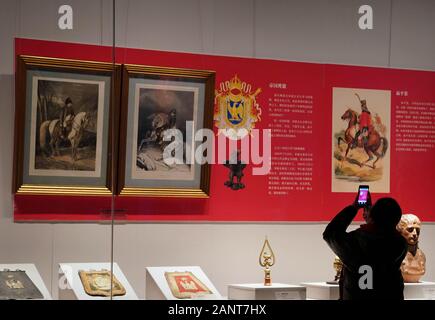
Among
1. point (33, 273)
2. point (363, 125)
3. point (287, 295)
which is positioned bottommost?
point (287, 295)

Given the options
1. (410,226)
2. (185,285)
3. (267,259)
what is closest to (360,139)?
(410,226)

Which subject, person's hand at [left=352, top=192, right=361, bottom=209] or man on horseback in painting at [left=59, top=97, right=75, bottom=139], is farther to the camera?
person's hand at [left=352, top=192, right=361, bottom=209]

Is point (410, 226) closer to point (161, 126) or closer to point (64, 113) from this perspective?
point (161, 126)

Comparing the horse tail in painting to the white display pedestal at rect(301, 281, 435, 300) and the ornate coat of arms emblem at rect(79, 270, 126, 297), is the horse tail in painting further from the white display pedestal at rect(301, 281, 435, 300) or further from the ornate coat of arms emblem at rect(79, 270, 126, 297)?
the white display pedestal at rect(301, 281, 435, 300)

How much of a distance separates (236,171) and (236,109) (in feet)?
0.93

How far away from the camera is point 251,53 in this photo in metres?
3.72

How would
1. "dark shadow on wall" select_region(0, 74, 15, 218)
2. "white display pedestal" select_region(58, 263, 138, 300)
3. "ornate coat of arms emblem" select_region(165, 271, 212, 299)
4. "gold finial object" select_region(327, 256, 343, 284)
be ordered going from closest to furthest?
"dark shadow on wall" select_region(0, 74, 15, 218) < "white display pedestal" select_region(58, 263, 138, 300) < "ornate coat of arms emblem" select_region(165, 271, 212, 299) < "gold finial object" select_region(327, 256, 343, 284)

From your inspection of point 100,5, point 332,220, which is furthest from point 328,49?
point 100,5

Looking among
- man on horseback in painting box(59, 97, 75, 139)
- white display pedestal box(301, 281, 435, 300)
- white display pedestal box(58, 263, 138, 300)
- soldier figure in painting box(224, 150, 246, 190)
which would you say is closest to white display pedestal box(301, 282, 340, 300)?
white display pedestal box(301, 281, 435, 300)

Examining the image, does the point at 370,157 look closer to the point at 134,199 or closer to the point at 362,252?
the point at 362,252

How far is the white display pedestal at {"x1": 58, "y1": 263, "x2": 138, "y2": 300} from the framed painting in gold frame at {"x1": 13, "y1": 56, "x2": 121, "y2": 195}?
1.07 feet

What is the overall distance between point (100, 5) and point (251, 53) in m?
0.72

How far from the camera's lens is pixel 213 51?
3.69m

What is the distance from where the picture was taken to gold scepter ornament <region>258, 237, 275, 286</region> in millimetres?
3686
